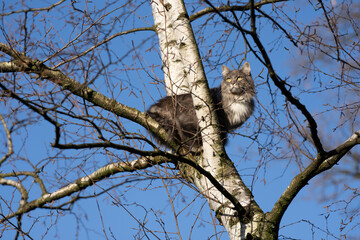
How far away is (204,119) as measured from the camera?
358 centimetres

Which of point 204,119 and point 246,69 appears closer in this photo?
point 204,119

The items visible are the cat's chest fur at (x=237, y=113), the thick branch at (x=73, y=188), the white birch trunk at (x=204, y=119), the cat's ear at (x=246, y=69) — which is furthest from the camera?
the cat's ear at (x=246, y=69)

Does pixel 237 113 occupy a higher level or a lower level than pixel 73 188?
higher

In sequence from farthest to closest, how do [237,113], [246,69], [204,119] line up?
[246,69], [237,113], [204,119]

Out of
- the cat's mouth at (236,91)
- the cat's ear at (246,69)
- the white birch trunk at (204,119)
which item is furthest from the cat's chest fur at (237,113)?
the white birch trunk at (204,119)

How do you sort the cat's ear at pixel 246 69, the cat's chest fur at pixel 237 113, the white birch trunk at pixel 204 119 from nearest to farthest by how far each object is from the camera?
the white birch trunk at pixel 204 119 < the cat's chest fur at pixel 237 113 < the cat's ear at pixel 246 69

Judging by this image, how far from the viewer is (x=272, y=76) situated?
2.74 metres

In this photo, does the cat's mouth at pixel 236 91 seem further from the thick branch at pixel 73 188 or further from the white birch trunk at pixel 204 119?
the thick branch at pixel 73 188

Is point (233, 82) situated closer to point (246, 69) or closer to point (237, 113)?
point (237, 113)

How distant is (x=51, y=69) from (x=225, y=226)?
230cm

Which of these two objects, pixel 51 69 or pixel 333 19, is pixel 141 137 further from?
pixel 333 19

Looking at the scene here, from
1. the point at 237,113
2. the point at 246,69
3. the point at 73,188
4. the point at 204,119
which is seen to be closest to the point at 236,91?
the point at 237,113

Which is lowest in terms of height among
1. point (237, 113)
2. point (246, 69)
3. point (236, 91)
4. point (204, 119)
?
point (204, 119)

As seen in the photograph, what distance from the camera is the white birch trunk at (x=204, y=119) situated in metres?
3.39
